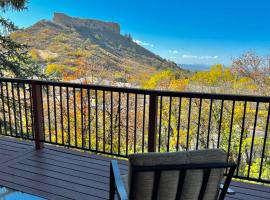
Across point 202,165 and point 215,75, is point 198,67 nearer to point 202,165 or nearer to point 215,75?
point 215,75

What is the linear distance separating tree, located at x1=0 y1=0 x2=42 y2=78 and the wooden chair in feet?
25.3

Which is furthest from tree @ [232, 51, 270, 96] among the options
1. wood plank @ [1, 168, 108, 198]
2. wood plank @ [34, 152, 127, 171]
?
wood plank @ [1, 168, 108, 198]

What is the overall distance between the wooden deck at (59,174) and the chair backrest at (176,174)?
1.22 meters

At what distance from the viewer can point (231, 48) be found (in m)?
8.95

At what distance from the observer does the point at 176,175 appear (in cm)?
146

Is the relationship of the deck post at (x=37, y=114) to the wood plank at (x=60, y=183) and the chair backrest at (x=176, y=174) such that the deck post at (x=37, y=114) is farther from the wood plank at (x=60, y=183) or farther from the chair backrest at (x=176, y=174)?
the chair backrest at (x=176, y=174)

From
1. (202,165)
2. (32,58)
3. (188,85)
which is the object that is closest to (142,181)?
(202,165)

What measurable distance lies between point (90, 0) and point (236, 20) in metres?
6.32

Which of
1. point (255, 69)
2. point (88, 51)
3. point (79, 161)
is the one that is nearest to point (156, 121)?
point (79, 161)

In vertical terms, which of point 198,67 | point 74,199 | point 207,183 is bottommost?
point 74,199

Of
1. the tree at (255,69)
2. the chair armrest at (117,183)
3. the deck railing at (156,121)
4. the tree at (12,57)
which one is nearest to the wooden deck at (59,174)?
the deck railing at (156,121)

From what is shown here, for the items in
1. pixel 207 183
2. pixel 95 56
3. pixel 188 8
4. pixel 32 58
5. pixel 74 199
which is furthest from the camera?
pixel 188 8

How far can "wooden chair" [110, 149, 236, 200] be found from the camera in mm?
1404

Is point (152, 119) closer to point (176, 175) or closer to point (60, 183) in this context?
point (60, 183)
